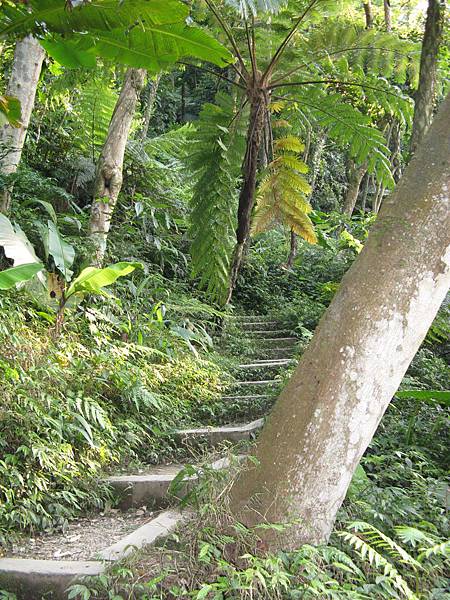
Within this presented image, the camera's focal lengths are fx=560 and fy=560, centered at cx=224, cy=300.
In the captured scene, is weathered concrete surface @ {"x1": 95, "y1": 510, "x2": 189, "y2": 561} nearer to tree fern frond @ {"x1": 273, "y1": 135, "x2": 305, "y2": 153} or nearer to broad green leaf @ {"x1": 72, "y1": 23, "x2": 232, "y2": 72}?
broad green leaf @ {"x1": 72, "y1": 23, "x2": 232, "y2": 72}

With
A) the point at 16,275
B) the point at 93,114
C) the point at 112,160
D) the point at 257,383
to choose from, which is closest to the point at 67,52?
the point at 112,160

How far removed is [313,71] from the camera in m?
6.09

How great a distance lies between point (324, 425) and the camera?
88.1 inches

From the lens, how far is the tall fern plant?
5.66m

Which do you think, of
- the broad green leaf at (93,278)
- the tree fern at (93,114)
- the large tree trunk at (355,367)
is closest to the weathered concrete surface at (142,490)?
the large tree trunk at (355,367)

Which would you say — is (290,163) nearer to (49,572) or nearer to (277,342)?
(277,342)

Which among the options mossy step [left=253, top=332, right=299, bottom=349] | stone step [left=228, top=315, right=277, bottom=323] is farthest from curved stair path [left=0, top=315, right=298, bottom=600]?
stone step [left=228, top=315, right=277, bottom=323]

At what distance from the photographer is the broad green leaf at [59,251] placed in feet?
14.6

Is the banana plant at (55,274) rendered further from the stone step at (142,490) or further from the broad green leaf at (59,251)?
the stone step at (142,490)

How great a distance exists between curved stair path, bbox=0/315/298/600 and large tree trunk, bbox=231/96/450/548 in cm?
54

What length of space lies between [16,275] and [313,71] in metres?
4.18

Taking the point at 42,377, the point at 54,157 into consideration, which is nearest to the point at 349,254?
the point at 54,157

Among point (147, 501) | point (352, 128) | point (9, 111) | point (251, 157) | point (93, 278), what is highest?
point (9, 111)

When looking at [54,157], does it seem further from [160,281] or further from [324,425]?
[324,425]
